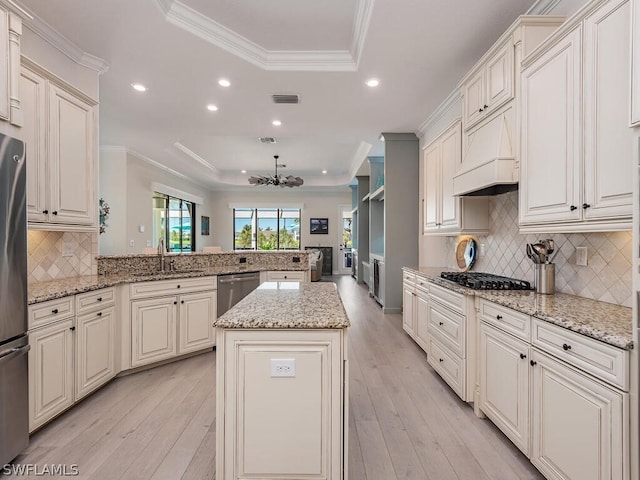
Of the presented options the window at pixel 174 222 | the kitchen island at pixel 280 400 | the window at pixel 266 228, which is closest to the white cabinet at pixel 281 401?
the kitchen island at pixel 280 400

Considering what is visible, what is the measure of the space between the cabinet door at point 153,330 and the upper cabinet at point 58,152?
2.86 ft

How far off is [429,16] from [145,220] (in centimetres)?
638

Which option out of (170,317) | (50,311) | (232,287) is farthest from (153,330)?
(50,311)

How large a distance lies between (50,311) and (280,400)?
1736 millimetres

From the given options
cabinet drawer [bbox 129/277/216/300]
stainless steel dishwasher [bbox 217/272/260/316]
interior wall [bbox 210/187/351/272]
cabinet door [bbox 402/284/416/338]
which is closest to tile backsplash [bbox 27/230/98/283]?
cabinet drawer [bbox 129/277/216/300]

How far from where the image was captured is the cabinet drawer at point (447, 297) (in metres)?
2.53

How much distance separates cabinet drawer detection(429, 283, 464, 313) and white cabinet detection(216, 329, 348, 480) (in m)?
1.36

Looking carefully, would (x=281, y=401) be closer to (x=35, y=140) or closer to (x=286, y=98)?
(x=35, y=140)

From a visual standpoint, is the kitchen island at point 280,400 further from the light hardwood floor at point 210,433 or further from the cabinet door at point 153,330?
the cabinet door at point 153,330

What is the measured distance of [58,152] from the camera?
8.52 feet

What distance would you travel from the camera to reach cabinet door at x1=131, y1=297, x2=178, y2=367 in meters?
3.05

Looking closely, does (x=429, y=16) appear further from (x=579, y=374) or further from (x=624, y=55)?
(x=579, y=374)

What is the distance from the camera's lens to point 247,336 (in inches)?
60.6

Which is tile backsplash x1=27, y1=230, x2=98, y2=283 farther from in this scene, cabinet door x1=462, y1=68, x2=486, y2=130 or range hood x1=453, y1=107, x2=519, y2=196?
cabinet door x1=462, y1=68, x2=486, y2=130
